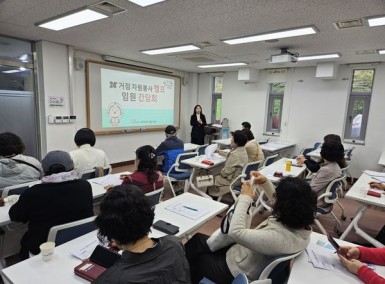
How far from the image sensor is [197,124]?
7.22m

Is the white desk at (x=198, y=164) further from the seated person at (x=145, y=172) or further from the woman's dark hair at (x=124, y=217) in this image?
the woman's dark hair at (x=124, y=217)

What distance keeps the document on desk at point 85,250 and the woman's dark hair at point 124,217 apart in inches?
15.9

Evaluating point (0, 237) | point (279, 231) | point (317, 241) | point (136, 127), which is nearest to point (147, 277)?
point (279, 231)

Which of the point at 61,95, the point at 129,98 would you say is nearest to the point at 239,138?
the point at 61,95

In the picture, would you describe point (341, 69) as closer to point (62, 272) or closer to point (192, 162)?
point (192, 162)

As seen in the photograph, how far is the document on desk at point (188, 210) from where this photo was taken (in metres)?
1.88

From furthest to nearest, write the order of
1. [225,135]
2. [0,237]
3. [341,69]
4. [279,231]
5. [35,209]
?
[225,135] → [341,69] → [0,237] → [35,209] → [279,231]

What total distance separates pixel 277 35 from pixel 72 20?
8.75 ft

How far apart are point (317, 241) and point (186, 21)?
265cm

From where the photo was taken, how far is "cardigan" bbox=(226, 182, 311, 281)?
131cm

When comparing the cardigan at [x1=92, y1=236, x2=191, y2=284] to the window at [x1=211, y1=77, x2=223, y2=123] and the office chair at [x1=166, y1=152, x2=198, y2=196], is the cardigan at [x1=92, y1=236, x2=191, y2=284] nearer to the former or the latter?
the office chair at [x1=166, y1=152, x2=198, y2=196]

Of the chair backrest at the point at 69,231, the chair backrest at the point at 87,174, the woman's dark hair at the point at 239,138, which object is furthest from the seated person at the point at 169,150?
the chair backrest at the point at 69,231

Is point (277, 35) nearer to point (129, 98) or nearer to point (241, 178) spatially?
point (241, 178)

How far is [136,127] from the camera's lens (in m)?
6.38
